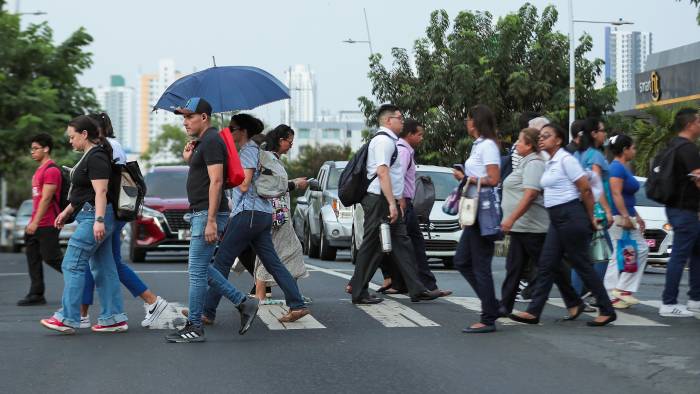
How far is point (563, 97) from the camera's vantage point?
37.3 metres

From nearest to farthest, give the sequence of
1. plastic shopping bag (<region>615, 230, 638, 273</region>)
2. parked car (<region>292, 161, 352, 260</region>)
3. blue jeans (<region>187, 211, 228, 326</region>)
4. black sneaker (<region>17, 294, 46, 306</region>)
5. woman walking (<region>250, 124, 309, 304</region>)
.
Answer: blue jeans (<region>187, 211, 228, 326</region>) → plastic shopping bag (<region>615, 230, 638, 273</region>) → woman walking (<region>250, 124, 309, 304</region>) → black sneaker (<region>17, 294, 46, 306</region>) → parked car (<region>292, 161, 352, 260</region>)

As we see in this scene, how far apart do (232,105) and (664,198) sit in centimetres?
369

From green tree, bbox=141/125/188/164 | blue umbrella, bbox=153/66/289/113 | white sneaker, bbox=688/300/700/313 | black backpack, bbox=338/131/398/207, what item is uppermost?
green tree, bbox=141/125/188/164

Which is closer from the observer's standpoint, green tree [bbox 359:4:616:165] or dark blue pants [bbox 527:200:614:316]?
dark blue pants [bbox 527:200:614:316]

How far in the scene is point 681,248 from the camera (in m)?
10.7

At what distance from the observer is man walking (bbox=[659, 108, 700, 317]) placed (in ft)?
34.9

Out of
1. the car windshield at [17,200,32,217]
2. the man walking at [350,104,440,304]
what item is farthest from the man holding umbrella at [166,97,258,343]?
the car windshield at [17,200,32,217]

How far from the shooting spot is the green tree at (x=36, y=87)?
116 feet

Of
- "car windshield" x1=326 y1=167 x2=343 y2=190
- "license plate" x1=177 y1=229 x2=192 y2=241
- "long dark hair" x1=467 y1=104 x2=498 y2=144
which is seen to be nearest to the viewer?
"long dark hair" x1=467 y1=104 x2=498 y2=144

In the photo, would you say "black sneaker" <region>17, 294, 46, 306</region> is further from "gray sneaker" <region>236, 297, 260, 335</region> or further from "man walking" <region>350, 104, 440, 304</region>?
"gray sneaker" <region>236, 297, 260, 335</region>

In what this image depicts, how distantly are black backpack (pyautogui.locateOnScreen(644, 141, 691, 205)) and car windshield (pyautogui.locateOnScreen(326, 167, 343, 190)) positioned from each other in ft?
37.8

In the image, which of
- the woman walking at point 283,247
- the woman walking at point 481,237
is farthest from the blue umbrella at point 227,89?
the woman walking at point 481,237

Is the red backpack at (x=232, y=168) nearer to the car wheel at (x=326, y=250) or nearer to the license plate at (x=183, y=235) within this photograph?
the license plate at (x=183, y=235)

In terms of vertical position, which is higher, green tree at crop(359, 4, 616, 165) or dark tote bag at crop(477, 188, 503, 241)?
green tree at crop(359, 4, 616, 165)
